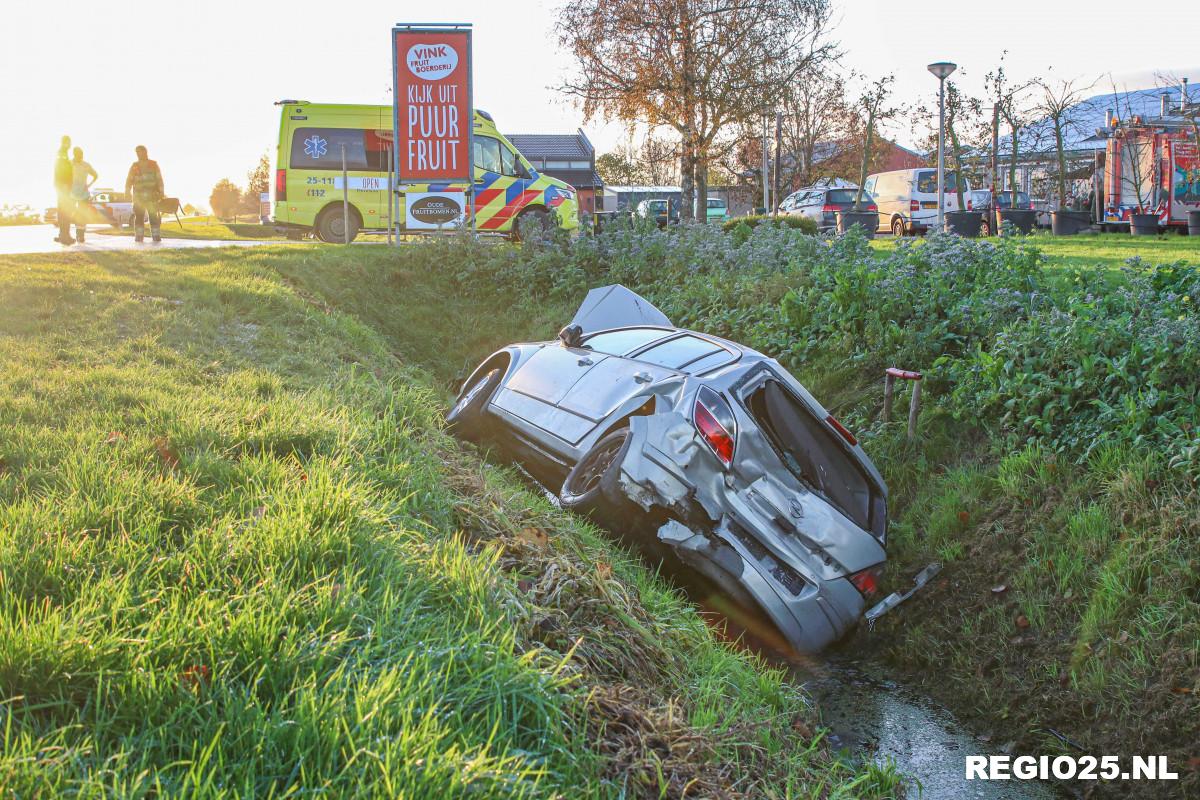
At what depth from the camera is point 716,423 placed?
5008 mm

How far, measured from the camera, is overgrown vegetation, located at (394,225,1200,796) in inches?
186

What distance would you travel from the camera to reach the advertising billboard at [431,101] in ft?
51.3

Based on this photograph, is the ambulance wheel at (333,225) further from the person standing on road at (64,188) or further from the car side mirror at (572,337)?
the car side mirror at (572,337)

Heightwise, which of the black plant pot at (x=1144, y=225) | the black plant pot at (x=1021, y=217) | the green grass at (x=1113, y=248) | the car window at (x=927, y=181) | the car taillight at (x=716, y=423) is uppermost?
the car window at (x=927, y=181)

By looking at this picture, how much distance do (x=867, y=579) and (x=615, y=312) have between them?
3.93m

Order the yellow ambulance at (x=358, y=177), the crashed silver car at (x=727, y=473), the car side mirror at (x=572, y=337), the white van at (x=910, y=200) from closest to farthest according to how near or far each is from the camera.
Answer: the crashed silver car at (x=727, y=473) → the car side mirror at (x=572, y=337) → the yellow ambulance at (x=358, y=177) → the white van at (x=910, y=200)

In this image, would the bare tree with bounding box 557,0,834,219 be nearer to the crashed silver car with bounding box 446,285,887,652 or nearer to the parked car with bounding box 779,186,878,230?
the parked car with bounding box 779,186,878,230

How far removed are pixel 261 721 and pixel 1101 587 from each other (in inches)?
174

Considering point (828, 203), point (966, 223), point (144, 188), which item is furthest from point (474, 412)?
point (828, 203)

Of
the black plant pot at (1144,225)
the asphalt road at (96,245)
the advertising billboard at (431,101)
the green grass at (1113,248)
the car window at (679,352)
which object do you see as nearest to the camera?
the car window at (679,352)

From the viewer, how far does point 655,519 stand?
5.02 metres

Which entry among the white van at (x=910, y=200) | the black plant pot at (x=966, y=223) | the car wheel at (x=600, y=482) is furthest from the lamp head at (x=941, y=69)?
the car wheel at (x=600, y=482)

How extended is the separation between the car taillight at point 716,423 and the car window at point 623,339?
125 cm

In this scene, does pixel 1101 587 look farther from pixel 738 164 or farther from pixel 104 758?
pixel 738 164
